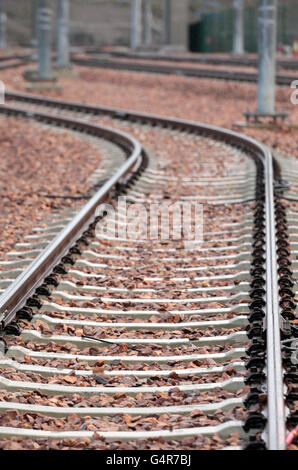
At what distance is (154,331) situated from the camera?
245 inches

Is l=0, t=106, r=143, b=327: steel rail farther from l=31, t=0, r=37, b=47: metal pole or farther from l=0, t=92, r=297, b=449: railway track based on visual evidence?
l=31, t=0, r=37, b=47: metal pole

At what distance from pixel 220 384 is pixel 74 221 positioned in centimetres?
377

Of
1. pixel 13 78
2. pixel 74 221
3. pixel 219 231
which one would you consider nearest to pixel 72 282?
pixel 74 221

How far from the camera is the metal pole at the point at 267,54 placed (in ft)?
58.4

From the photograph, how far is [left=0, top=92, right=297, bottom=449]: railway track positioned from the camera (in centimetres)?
465

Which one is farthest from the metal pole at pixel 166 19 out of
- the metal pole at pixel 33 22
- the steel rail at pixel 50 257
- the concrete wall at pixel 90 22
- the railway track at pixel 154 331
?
the railway track at pixel 154 331
